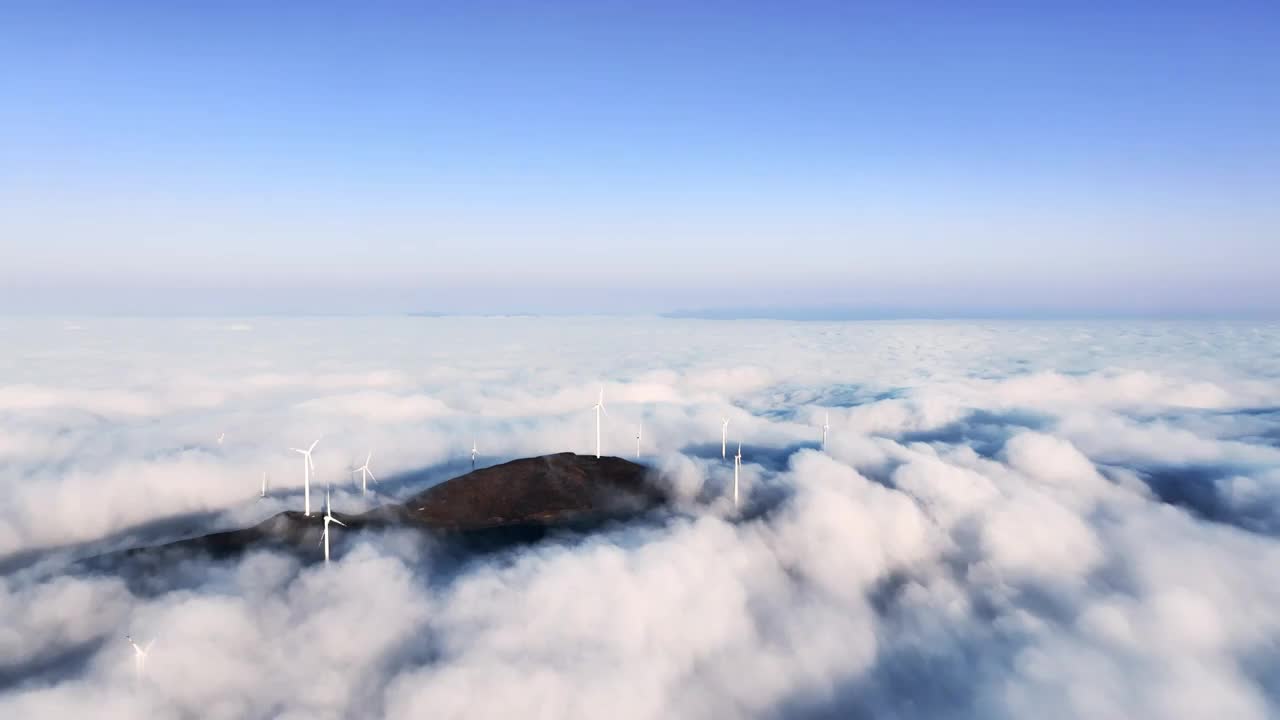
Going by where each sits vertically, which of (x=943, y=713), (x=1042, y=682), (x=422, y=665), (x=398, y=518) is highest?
(x=398, y=518)

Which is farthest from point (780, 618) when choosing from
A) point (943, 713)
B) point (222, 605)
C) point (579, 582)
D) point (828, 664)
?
point (222, 605)

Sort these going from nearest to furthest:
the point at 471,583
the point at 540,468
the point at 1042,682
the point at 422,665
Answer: the point at 422,665, the point at 1042,682, the point at 471,583, the point at 540,468

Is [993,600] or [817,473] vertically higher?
[817,473]

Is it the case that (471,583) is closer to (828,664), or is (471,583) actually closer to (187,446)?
(828,664)

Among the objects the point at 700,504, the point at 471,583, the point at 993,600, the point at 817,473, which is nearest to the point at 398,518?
the point at 471,583

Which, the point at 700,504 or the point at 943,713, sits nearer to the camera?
the point at 943,713

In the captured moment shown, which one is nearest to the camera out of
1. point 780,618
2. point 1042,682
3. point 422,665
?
point 422,665

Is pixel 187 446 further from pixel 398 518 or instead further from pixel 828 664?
pixel 828 664

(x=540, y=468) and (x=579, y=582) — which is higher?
(x=540, y=468)

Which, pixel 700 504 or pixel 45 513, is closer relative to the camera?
pixel 45 513
